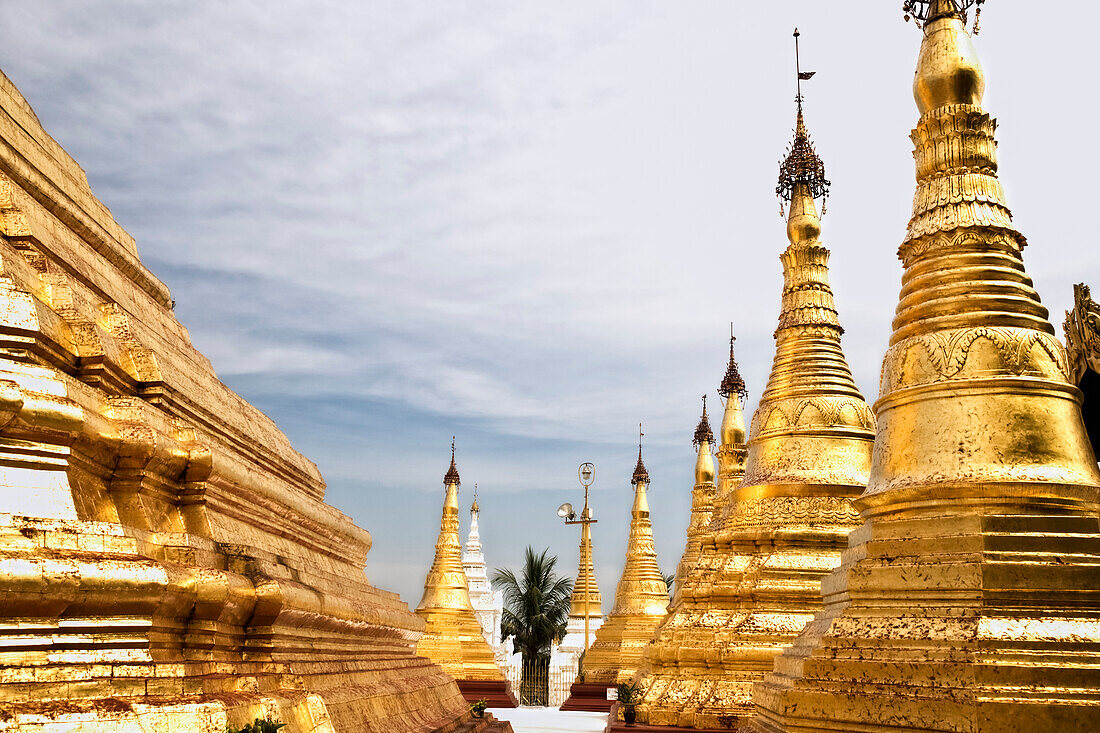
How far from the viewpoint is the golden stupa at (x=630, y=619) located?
1097 inches

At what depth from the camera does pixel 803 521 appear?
1315 centimetres

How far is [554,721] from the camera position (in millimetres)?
21125

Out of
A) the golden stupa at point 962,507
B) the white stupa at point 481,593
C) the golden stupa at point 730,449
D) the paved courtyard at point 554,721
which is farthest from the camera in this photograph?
the white stupa at point 481,593

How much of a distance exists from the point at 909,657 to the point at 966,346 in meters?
2.21

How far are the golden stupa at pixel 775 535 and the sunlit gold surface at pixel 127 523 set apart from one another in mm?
4626

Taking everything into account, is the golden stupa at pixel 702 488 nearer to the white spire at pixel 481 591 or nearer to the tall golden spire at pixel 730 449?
the tall golden spire at pixel 730 449

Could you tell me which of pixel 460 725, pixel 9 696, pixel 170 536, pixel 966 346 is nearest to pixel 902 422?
pixel 966 346

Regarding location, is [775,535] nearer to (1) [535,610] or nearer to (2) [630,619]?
(2) [630,619]

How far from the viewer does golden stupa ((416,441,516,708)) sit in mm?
25000

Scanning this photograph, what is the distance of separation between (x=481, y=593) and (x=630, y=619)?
655 inches

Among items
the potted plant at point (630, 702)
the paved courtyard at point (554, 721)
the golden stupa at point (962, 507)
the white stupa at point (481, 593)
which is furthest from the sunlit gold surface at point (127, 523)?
the white stupa at point (481, 593)

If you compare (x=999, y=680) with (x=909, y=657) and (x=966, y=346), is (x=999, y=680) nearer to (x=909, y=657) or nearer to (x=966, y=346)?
(x=909, y=657)

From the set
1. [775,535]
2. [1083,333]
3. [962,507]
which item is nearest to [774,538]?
[775,535]

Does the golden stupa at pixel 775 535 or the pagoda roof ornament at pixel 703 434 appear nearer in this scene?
the golden stupa at pixel 775 535
